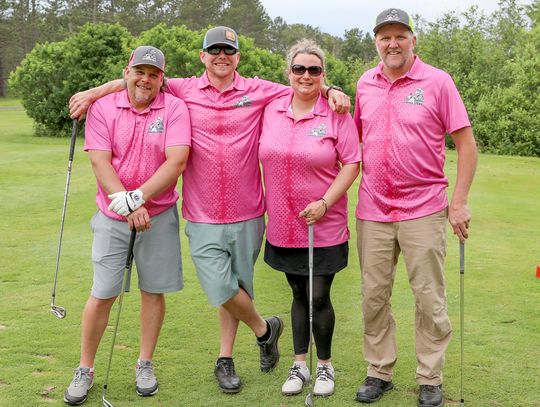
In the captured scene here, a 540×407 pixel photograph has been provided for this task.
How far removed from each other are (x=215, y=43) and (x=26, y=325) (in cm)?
258

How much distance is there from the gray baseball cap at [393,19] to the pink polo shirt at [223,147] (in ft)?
2.13

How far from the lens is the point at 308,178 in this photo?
4121mm

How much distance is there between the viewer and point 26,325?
5.51m

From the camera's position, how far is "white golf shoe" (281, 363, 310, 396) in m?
4.28

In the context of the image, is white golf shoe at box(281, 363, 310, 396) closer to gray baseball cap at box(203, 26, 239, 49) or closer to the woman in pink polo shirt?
the woman in pink polo shirt

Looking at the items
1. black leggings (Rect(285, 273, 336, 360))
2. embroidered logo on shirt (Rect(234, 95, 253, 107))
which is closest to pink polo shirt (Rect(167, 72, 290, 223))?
embroidered logo on shirt (Rect(234, 95, 253, 107))

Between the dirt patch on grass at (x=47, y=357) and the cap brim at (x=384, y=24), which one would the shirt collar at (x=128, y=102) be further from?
the dirt patch on grass at (x=47, y=357)

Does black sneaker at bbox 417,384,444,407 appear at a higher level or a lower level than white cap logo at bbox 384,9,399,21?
lower

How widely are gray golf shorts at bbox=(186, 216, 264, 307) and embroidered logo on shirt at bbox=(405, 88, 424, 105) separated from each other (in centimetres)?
111

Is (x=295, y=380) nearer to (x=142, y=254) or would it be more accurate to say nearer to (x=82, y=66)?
(x=142, y=254)

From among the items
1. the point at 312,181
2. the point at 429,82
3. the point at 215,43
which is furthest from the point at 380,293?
the point at 215,43

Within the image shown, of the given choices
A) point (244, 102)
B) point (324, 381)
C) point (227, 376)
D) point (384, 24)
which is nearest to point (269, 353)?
point (227, 376)

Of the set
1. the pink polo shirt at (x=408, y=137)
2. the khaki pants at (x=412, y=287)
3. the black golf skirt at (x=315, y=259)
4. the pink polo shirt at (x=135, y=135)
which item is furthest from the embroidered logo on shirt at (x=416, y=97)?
the pink polo shirt at (x=135, y=135)

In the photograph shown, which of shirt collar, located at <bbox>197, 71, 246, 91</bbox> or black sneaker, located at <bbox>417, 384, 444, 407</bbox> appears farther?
shirt collar, located at <bbox>197, 71, 246, 91</bbox>
